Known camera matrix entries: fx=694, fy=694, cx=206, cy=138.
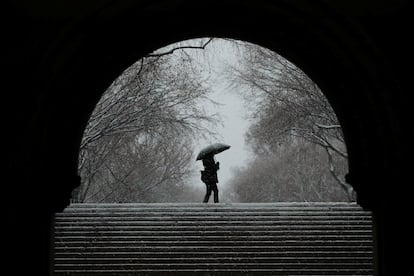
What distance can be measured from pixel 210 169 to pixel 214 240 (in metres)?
2.36

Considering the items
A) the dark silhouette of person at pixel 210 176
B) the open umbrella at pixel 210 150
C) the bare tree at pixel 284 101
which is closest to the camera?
the dark silhouette of person at pixel 210 176

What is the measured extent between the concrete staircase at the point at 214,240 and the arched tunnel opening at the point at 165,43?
3.72 m

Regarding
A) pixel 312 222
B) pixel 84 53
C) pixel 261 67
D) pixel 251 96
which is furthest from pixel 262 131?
pixel 84 53

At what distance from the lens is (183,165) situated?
20.1 meters

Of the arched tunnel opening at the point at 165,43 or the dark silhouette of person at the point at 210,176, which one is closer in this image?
the arched tunnel opening at the point at 165,43

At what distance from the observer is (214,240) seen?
9.67 metres

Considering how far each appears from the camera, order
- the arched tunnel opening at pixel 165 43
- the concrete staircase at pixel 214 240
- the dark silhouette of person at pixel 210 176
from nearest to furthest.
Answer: the arched tunnel opening at pixel 165 43 → the concrete staircase at pixel 214 240 → the dark silhouette of person at pixel 210 176

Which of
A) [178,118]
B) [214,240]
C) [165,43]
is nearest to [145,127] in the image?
[178,118]

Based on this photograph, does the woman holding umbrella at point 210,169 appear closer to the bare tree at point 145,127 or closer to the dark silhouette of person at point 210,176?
the dark silhouette of person at point 210,176

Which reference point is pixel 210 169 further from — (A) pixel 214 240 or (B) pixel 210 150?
(A) pixel 214 240

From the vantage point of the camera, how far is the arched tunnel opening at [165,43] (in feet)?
15.5

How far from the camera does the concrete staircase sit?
30.1ft

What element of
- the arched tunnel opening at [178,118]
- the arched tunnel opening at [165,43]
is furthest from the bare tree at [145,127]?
the arched tunnel opening at [165,43]

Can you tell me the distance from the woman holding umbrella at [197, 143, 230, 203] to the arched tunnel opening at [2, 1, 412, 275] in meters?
5.79
